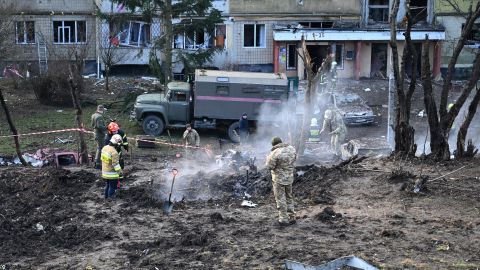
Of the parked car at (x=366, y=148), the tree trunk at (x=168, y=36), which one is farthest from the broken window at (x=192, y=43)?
the parked car at (x=366, y=148)

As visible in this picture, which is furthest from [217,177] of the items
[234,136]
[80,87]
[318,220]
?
[80,87]

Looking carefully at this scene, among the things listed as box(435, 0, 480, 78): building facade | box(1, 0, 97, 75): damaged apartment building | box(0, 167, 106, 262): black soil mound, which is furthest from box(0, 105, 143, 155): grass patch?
box(435, 0, 480, 78): building facade

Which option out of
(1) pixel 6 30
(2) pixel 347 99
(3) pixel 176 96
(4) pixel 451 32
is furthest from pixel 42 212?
(4) pixel 451 32

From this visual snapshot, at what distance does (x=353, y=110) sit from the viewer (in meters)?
29.0

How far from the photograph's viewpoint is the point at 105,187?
16.5 metres

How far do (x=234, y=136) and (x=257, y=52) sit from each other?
13.0 metres

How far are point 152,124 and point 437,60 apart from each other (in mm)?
18224

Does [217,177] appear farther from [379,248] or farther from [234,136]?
[234,136]

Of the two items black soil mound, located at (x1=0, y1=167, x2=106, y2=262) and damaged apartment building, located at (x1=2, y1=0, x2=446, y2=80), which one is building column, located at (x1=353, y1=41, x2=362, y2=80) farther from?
black soil mound, located at (x1=0, y1=167, x2=106, y2=262)

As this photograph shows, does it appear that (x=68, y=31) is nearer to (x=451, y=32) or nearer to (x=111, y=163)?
(x=451, y=32)

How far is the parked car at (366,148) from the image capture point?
21000 millimetres

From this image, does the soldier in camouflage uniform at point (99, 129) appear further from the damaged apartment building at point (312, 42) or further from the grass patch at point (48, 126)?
the damaged apartment building at point (312, 42)

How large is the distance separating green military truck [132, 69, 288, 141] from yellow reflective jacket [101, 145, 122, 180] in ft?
37.2

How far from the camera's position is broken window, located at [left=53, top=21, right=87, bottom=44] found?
1523 inches
